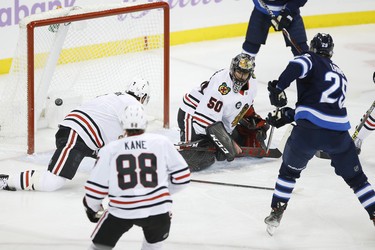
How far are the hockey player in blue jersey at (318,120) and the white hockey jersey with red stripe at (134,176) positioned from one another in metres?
1.06

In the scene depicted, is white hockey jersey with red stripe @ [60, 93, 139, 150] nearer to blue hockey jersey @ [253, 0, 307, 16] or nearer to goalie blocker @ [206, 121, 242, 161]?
goalie blocker @ [206, 121, 242, 161]

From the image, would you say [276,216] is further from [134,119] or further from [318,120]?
[134,119]

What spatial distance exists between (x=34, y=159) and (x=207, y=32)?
11.7ft

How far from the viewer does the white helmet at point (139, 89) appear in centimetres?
519

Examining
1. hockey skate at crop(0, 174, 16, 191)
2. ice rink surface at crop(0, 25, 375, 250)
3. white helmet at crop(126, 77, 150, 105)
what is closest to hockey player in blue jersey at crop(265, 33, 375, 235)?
ice rink surface at crop(0, 25, 375, 250)

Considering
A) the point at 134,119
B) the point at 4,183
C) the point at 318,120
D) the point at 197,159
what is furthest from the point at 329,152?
the point at 4,183

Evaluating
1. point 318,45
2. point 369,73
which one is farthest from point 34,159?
point 369,73

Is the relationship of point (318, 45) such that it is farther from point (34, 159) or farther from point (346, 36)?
point (346, 36)

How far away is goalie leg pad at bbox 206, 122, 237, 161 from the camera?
5715 mm

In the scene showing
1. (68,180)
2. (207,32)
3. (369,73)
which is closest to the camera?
(68,180)

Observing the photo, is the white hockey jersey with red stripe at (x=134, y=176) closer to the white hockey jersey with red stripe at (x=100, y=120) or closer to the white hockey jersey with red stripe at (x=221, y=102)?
the white hockey jersey with red stripe at (x=100, y=120)

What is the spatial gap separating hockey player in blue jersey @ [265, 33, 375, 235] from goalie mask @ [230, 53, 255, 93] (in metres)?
0.81

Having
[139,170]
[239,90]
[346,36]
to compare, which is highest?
[139,170]

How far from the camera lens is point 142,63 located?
6848 millimetres
